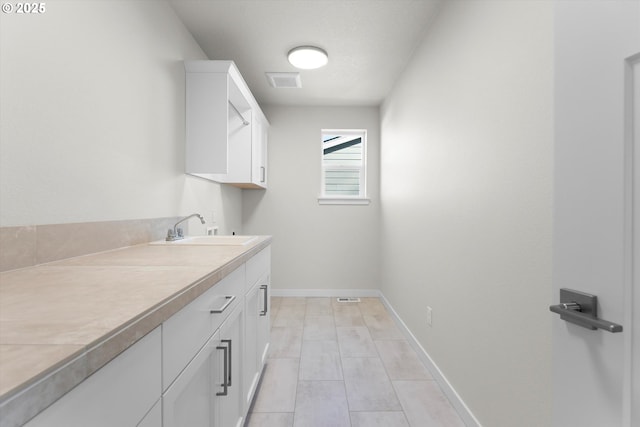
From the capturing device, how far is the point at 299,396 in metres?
1.78

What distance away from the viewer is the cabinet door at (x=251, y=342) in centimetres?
147

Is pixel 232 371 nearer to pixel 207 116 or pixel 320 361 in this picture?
pixel 320 361

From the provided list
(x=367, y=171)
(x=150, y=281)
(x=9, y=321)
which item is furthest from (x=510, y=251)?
(x=367, y=171)

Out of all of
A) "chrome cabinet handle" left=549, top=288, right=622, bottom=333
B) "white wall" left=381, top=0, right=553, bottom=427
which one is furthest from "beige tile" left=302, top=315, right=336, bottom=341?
"chrome cabinet handle" left=549, top=288, right=622, bottom=333

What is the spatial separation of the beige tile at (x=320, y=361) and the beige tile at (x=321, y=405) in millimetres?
78

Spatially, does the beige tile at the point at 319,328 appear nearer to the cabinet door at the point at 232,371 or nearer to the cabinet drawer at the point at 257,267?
the cabinet drawer at the point at 257,267

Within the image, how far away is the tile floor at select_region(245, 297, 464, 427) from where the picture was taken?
5.25 feet

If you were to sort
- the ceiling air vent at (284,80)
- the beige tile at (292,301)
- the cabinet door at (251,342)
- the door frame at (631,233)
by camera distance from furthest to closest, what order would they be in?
1. the beige tile at (292,301)
2. the ceiling air vent at (284,80)
3. the cabinet door at (251,342)
4. the door frame at (631,233)

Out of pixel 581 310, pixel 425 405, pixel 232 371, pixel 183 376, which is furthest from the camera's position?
pixel 425 405

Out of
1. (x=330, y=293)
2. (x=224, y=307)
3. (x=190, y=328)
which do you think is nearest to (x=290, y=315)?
(x=330, y=293)

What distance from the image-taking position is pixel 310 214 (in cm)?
383

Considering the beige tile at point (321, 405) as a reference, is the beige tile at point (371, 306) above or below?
above

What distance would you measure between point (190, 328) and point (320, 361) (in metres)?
1.64

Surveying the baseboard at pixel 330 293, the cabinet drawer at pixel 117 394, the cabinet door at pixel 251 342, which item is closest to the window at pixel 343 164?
the baseboard at pixel 330 293
